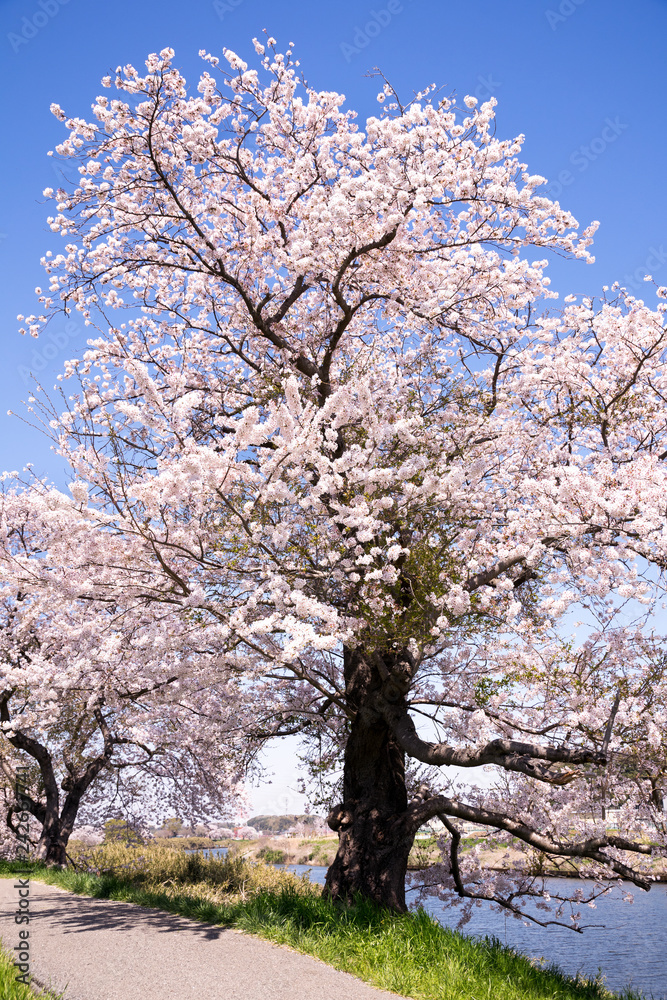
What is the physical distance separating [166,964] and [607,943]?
14457mm

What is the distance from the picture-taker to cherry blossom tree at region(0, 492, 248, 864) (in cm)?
889

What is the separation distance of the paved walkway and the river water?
4.44m

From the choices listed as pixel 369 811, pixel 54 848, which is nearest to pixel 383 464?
pixel 369 811

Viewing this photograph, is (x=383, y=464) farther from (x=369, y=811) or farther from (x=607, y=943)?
(x=607, y=943)

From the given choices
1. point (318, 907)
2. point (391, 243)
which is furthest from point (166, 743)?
point (391, 243)

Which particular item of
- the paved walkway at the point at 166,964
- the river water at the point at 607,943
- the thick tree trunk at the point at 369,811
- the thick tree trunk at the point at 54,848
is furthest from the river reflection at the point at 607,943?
the thick tree trunk at the point at 54,848

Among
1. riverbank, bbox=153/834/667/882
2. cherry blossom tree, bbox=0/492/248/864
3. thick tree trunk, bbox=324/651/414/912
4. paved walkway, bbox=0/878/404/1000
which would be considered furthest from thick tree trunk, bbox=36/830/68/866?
thick tree trunk, bbox=324/651/414/912

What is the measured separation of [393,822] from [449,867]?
2558mm

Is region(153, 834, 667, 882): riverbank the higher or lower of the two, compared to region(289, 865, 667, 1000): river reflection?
higher

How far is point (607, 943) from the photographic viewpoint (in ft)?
52.1

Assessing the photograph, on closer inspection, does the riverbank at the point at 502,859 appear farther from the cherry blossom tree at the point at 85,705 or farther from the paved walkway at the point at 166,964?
the paved walkway at the point at 166,964

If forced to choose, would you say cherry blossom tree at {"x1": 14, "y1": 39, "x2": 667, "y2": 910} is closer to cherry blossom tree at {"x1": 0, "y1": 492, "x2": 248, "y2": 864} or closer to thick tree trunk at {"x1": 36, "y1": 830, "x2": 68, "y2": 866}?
cherry blossom tree at {"x1": 0, "y1": 492, "x2": 248, "y2": 864}

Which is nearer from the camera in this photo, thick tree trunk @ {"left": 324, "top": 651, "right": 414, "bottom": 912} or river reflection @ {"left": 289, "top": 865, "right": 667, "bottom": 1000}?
thick tree trunk @ {"left": 324, "top": 651, "right": 414, "bottom": 912}

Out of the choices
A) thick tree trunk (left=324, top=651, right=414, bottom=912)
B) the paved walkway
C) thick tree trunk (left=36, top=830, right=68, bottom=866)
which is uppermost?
thick tree trunk (left=324, top=651, right=414, bottom=912)
